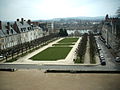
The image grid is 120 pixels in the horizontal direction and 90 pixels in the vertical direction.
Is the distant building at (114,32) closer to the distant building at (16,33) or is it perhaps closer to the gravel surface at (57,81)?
the gravel surface at (57,81)

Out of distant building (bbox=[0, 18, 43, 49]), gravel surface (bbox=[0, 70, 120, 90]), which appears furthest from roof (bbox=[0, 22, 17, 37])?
gravel surface (bbox=[0, 70, 120, 90])

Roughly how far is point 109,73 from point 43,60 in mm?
7096

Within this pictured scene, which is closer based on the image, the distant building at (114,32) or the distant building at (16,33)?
the distant building at (114,32)

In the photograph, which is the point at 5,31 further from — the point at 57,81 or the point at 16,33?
the point at 57,81

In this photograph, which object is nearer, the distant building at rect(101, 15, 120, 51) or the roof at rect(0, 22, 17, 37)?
the distant building at rect(101, 15, 120, 51)

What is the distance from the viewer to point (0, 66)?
57.4ft

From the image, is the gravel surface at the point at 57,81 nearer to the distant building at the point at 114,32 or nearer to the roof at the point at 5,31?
the distant building at the point at 114,32

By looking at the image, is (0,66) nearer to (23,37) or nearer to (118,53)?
(118,53)

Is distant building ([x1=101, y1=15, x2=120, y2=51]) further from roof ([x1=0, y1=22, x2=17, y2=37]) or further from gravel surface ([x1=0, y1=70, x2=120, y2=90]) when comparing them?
roof ([x1=0, y1=22, x2=17, y2=37])

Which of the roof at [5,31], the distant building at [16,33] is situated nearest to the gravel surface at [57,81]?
the distant building at [16,33]

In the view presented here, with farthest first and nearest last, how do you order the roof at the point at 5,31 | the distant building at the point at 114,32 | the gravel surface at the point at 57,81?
the roof at the point at 5,31 → the distant building at the point at 114,32 → the gravel surface at the point at 57,81

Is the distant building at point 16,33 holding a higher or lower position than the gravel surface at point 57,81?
higher

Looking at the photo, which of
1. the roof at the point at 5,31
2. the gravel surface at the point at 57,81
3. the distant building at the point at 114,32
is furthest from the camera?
the roof at the point at 5,31

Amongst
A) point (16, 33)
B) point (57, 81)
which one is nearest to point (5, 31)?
point (16, 33)
